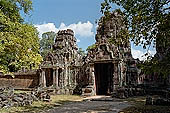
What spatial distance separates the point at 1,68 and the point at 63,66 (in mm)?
11926

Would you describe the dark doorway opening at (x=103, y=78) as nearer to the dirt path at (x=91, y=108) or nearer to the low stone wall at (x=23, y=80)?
the dirt path at (x=91, y=108)

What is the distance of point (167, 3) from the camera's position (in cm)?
707

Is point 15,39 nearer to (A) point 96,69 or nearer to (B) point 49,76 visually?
(A) point 96,69

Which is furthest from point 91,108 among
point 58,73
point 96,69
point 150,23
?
point 58,73

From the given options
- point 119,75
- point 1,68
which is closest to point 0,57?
point 1,68

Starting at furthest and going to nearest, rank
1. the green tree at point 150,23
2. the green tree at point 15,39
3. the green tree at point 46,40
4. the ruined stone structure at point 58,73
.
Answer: the green tree at point 46,40 < the ruined stone structure at point 58,73 < the green tree at point 15,39 < the green tree at point 150,23

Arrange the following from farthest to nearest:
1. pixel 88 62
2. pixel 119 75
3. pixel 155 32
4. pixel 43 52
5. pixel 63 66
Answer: pixel 43 52
pixel 63 66
pixel 88 62
pixel 119 75
pixel 155 32

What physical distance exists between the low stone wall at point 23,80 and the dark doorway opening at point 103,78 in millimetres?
9270

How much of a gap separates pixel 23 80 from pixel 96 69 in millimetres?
12043

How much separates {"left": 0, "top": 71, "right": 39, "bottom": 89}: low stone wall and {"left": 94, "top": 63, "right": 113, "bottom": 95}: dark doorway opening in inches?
365

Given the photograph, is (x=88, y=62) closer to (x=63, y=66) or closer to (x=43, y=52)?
(x=63, y=66)

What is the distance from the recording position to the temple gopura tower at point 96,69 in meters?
19.3

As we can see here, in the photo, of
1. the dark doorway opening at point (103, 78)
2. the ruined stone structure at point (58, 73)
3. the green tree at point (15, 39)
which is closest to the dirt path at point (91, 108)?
the green tree at point (15, 39)

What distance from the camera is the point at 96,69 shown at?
70.8 ft
